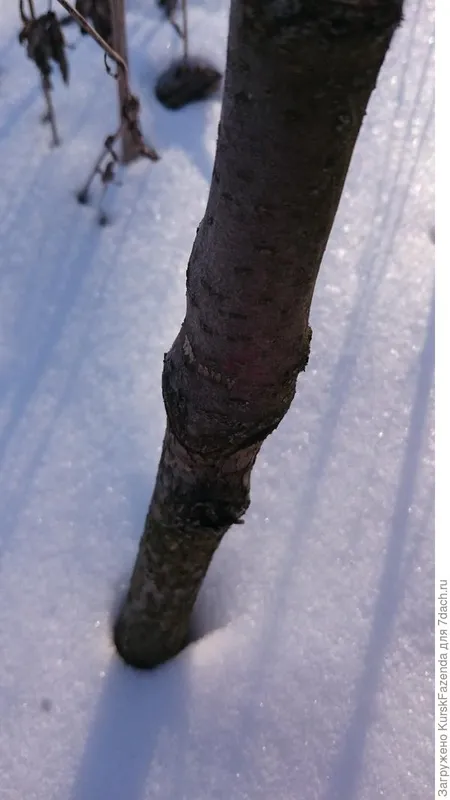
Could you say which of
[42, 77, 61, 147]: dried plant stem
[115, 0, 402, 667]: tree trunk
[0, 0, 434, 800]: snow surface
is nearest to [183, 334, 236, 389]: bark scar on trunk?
[115, 0, 402, 667]: tree trunk

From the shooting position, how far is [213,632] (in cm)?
92

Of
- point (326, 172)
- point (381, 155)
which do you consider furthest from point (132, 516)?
point (381, 155)

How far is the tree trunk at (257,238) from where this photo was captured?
0.30m

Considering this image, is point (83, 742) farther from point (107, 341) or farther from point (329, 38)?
point (329, 38)

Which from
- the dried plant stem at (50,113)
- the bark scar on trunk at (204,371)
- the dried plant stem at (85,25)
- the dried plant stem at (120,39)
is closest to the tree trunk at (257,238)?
the bark scar on trunk at (204,371)

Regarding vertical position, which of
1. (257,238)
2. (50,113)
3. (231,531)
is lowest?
(231,531)

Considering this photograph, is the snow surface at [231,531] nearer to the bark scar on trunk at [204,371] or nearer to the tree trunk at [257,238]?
the tree trunk at [257,238]

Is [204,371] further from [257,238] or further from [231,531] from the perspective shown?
[231,531]

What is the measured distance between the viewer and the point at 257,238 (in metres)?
0.40

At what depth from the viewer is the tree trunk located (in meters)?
0.30

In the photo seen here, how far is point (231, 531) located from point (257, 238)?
639 millimetres

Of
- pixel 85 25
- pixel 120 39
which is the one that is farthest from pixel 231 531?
pixel 120 39

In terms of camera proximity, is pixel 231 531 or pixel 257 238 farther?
pixel 231 531

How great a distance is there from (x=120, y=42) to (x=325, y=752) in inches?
41.3
